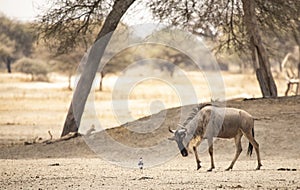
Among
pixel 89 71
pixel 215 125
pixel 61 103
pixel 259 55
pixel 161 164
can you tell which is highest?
pixel 259 55

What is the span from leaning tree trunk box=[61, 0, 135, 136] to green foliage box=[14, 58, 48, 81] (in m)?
40.9

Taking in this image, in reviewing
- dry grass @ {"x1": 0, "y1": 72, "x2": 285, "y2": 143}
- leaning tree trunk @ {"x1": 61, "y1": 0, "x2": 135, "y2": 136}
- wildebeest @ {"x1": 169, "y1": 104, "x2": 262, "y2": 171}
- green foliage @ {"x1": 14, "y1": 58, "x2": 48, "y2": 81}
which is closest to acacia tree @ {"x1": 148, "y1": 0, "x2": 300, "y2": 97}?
leaning tree trunk @ {"x1": 61, "y1": 0, "x2": 135, "y2": 136}

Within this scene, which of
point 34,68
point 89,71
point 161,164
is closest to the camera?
point 161,164

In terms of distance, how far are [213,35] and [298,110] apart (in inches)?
309

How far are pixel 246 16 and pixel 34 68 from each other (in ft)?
145

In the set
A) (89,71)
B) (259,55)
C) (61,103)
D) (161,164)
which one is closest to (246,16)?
(259,55)

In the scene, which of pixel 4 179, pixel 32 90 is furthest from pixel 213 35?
pixel 32 90

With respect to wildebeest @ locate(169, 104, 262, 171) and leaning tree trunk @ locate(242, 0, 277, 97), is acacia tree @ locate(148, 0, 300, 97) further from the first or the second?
wildebeest @ locate(169, 104, 262, 171)

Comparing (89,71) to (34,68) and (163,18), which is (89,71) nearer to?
(163,18)

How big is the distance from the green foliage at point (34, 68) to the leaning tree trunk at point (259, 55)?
41.2 meters

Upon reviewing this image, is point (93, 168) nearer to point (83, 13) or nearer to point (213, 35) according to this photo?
point (83, 13)

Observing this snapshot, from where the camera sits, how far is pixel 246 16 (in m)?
26.5

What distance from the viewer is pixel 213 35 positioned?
31.0 metres

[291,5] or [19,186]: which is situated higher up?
[291,5]
